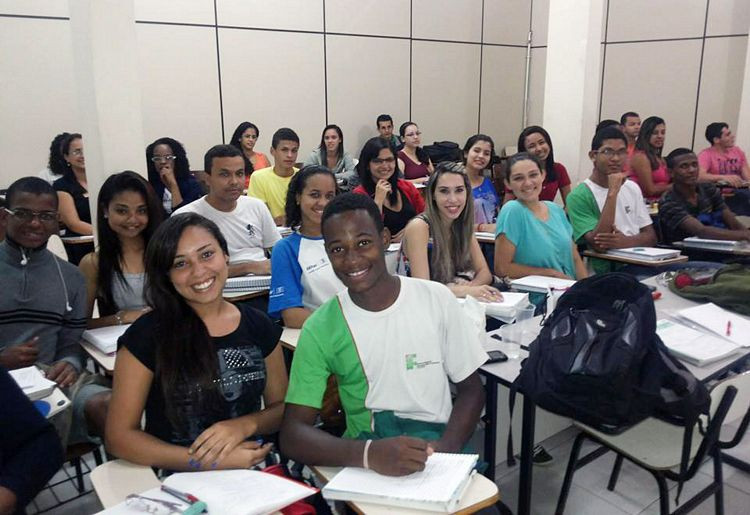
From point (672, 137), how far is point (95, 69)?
23.0 feet

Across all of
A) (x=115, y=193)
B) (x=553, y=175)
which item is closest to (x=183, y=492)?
(x=115, y=193)

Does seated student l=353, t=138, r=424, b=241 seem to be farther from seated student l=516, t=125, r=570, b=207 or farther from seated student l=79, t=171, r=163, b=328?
seated student l=79, t=171, r=163, b=328

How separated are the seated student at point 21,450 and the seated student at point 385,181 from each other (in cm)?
283

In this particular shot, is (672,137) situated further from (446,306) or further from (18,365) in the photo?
(18,365)

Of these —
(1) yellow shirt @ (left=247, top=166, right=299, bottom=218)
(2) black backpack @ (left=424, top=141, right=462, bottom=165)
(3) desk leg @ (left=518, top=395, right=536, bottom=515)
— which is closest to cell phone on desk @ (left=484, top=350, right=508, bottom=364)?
(3) desk leg @ (left=518, top=395, right=536, bottom=515)

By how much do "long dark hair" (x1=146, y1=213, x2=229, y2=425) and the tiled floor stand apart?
44.9 inches

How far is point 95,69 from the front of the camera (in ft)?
10.7

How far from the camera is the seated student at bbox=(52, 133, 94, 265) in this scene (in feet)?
13.5

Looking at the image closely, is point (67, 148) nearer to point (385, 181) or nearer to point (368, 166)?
point (368, 166)

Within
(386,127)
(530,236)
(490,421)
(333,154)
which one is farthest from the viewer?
(386,127)

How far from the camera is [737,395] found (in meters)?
1.82

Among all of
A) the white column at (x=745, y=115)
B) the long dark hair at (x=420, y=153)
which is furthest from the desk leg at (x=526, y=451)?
the white column at (x=745, y=115)

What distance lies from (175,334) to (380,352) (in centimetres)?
56

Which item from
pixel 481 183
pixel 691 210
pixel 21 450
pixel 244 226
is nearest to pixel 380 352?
pixel 21 450
